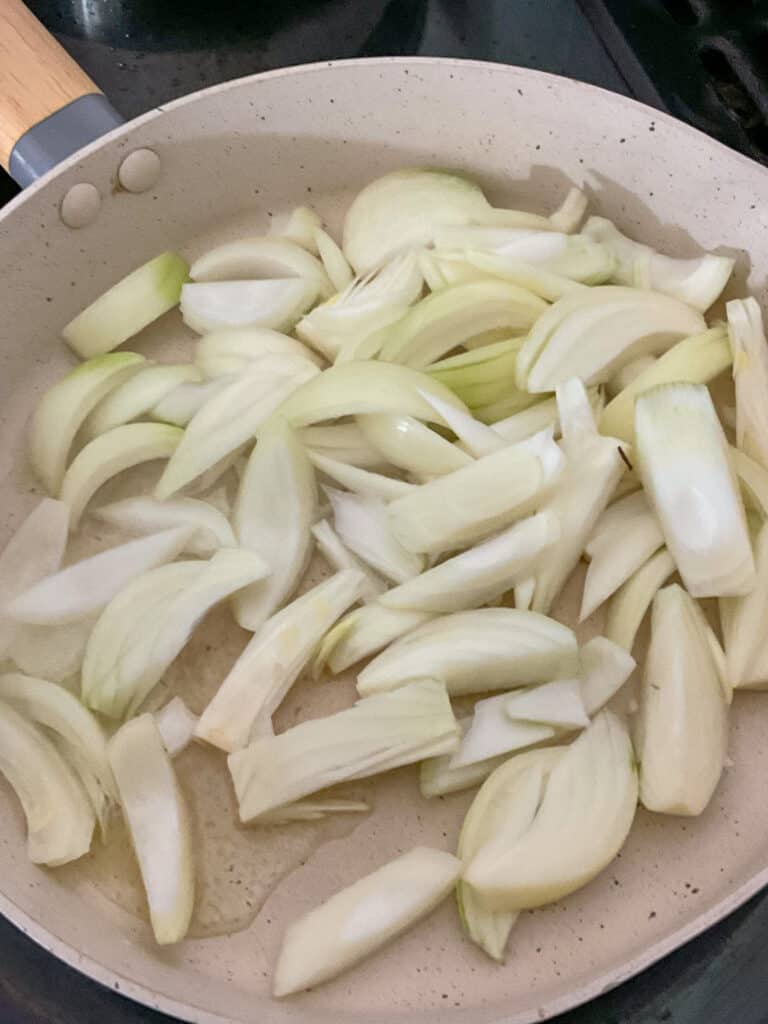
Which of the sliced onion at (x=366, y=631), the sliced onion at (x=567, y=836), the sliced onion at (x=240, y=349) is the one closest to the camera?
the sliced onion at (x=567, y=836)

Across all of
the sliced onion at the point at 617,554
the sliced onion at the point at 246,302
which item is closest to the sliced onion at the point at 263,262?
the sliced onion at the point at 246,302

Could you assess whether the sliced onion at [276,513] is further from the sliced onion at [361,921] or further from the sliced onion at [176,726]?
the sliced onion at [361,921]

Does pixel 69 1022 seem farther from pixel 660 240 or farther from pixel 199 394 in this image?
pixel 660 240

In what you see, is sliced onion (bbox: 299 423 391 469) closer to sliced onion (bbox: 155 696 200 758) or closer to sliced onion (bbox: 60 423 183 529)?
sliced onion (bbox: 60 423 183 529)

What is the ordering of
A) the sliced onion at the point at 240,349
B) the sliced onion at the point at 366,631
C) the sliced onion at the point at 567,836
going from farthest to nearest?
1. the sliced onion at the point at 240,349
2. the sliced onion at the point at 366,631
3. the sliced onion at the point at 567,836

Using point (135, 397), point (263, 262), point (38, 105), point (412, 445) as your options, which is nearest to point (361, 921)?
point (412, 445)

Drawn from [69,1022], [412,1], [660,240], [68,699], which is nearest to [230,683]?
[68,699]
